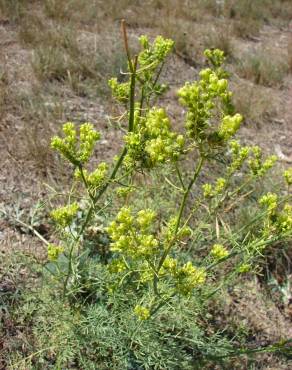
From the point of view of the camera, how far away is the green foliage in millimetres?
1512

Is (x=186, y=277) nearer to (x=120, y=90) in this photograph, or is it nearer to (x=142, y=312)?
(x=142, y=312)

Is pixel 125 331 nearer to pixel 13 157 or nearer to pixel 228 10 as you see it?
pixel 13 157

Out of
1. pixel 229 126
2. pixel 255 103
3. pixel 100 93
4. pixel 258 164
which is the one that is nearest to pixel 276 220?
pixel 258 164

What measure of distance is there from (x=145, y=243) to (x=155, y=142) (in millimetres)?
371

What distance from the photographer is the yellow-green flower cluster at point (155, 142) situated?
58.5 inches

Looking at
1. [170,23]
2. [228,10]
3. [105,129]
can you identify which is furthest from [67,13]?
[228,10]

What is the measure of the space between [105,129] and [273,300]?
1.93 m

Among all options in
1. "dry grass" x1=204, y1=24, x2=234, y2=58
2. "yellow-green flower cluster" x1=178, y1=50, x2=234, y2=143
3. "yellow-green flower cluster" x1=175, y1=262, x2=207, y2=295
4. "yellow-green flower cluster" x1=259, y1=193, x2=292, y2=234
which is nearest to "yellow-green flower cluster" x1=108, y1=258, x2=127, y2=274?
"yellow-green flower cluster" x1=175, y1=262, x2=207, y2=295

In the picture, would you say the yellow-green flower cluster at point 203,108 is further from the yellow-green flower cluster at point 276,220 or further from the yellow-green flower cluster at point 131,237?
the yellow-green flower cluster at point 276,220

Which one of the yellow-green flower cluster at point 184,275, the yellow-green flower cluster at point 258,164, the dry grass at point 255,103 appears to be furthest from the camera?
the dry grass at point 255,103

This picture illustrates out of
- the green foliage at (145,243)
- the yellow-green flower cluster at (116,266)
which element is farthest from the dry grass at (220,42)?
the yellow-green flower cluster at (116,266)

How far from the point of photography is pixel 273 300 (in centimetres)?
319

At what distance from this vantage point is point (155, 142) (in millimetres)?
1493

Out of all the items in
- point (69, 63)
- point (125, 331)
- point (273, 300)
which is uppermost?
point (69, 63)
